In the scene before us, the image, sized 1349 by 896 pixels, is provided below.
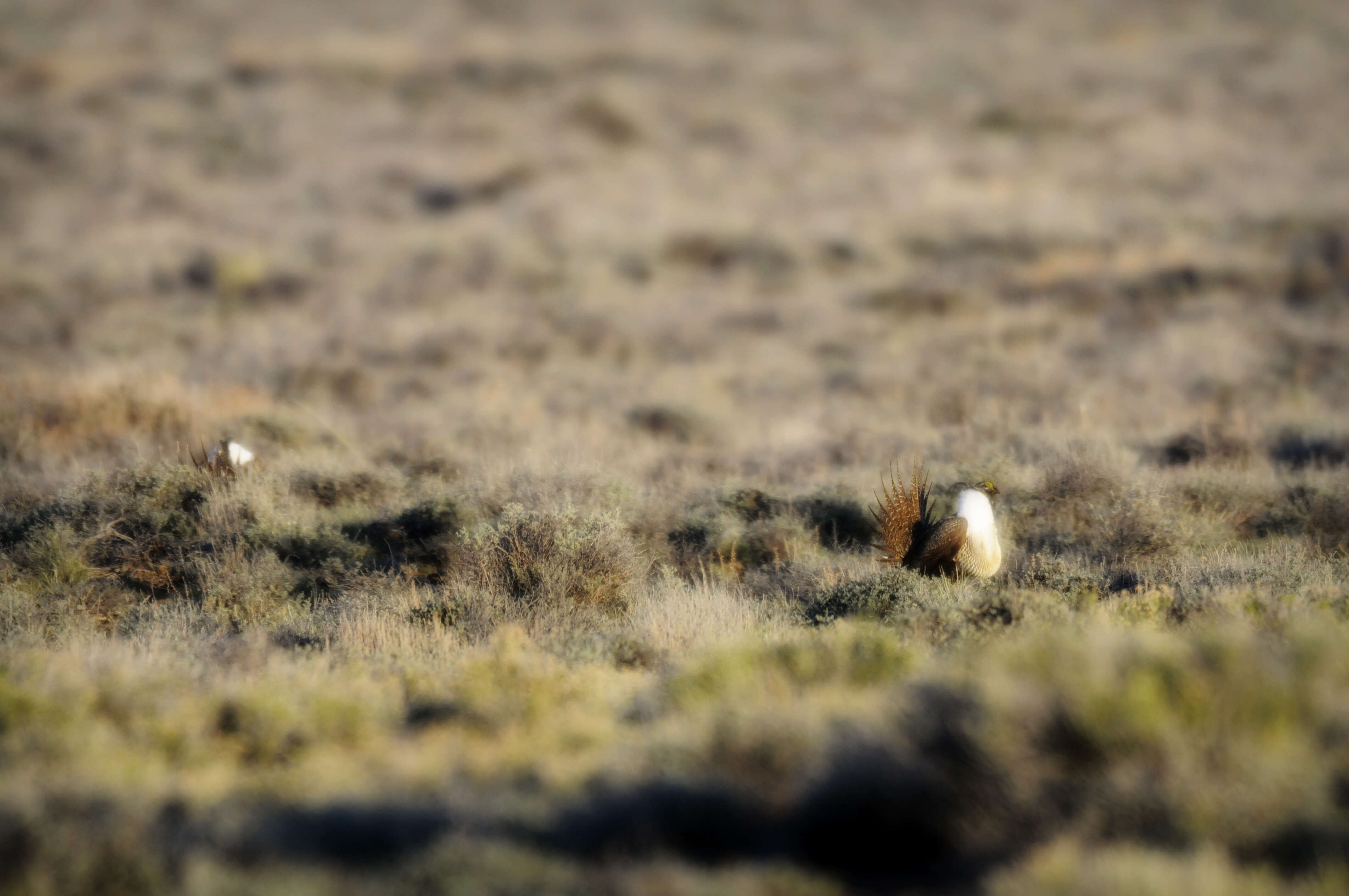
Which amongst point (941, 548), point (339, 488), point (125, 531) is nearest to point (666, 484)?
point (339, 488)

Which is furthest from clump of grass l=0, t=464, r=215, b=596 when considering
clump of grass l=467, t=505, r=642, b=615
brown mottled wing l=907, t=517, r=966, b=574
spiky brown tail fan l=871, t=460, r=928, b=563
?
brown mottled wing l=907, t=517, r=966, b=574

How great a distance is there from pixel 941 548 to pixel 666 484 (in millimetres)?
4090

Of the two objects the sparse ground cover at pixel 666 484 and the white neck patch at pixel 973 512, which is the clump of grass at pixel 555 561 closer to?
the sparse ground cover at pixel 666 484

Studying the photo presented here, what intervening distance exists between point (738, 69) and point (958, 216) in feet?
55.1

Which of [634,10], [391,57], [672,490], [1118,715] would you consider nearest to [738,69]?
[634,10]

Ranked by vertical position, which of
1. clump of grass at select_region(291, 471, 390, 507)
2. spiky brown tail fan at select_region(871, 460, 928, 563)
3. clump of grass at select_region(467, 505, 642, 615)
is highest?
spiky brown tail fan at select_region(871, 460, 928, 563)

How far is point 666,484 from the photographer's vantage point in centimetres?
988

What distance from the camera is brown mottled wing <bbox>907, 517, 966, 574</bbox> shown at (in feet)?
20.0

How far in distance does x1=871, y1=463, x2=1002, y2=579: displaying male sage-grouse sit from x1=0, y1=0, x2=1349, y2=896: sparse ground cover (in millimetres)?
271

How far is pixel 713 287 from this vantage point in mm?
23438

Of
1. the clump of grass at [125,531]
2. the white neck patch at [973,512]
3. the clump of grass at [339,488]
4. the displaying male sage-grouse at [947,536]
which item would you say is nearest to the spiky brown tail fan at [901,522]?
the displaying male sage-grouse at [947,536]

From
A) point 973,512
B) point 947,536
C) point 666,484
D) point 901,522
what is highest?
point 973,512

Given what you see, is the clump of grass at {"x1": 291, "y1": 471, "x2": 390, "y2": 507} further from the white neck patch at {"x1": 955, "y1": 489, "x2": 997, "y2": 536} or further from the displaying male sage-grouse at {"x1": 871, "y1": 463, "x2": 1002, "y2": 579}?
the white neck patch at {"x1": 955, "y1": 489, "x2": 997, "y2": 536}

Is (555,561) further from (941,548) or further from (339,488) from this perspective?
(339,488)
